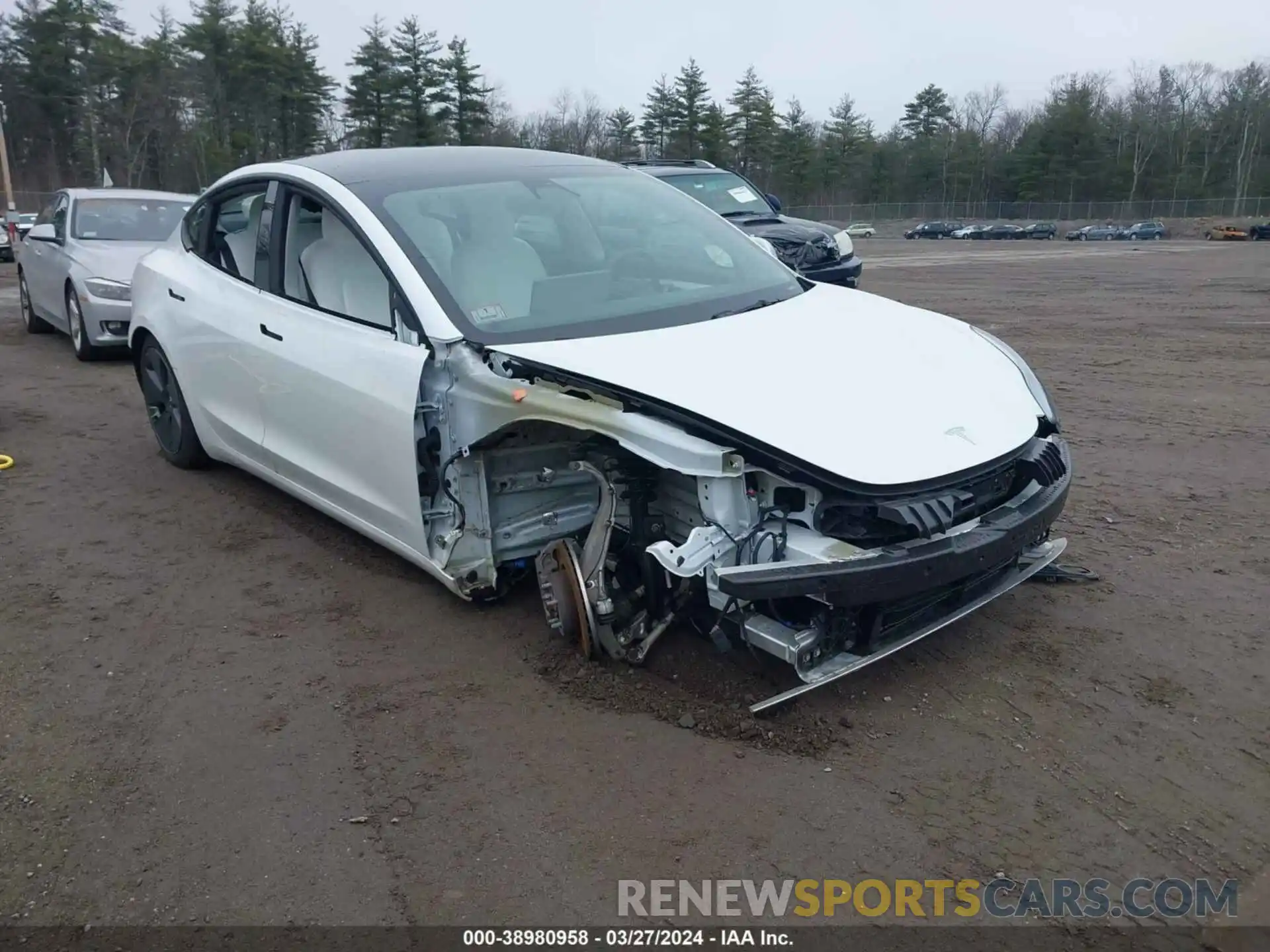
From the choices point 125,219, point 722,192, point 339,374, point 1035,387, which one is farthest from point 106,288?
point 1035,387

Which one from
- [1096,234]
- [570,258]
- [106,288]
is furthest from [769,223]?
[1096,234]

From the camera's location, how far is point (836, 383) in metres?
3.49

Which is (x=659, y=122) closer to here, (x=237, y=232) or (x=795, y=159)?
(x=795, y=159)

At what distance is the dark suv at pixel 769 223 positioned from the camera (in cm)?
1179

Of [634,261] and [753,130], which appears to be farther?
[753,130]

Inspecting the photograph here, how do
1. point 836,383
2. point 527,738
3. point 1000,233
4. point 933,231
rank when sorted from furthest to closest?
point 933,231 → point 1000,233 → point 836,383 → point 527,738

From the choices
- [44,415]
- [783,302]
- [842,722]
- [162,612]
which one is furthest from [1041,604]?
[44,415]

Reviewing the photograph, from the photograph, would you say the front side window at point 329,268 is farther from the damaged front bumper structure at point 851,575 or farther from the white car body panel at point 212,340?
the damaged front bumper structure at point 851,575

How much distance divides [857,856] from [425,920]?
1124 millimetres

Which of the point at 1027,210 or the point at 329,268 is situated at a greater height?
the point at 1027,210

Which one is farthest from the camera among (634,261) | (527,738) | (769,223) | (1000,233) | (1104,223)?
(1104,223)

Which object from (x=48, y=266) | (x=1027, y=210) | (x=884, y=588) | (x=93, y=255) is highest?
(x=1027, y=210)

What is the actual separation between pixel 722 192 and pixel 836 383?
10232mm

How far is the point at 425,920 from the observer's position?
2533mm
